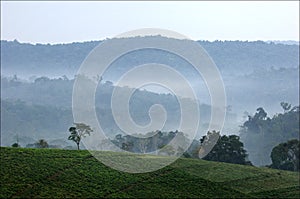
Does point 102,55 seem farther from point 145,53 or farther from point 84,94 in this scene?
point 145,53

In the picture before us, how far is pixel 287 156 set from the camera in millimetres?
58344

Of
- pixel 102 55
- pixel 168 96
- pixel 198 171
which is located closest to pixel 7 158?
pixel 102 55

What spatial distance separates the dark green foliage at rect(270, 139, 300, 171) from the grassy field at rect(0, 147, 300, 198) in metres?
7.70

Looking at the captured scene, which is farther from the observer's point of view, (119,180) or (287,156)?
(287,156)

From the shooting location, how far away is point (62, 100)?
198250 millimetres

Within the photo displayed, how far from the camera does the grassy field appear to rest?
3691 cm

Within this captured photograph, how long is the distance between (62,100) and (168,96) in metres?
44.9

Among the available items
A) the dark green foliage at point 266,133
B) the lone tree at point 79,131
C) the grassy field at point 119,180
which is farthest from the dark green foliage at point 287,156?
the dark green foliage at point 266,133

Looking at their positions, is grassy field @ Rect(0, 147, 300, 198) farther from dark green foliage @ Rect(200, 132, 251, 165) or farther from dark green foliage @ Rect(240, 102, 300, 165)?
dark green foliage @ Rect(240, 102, 300, 165)

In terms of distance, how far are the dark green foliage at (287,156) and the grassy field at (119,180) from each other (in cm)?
770

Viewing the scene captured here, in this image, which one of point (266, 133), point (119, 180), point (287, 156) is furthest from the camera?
point (266, 133)

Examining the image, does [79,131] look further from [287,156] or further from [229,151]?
[287,156]

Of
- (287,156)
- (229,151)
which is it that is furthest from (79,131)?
(287,156)

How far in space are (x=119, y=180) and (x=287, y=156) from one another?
A: 26414 mm
